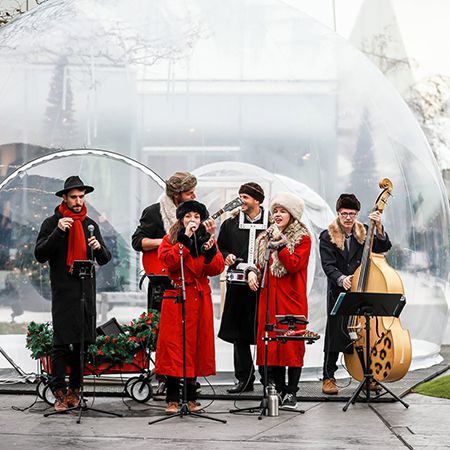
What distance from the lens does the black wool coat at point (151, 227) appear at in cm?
952

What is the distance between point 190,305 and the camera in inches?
340

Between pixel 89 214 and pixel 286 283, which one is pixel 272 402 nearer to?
pixel 286 283

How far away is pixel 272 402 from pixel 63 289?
1.66m

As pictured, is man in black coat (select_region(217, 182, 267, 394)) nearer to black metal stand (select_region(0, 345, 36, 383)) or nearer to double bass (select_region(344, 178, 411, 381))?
double bass (select_region(344, 178, 411, 381))

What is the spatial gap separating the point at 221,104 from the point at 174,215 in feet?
5.58

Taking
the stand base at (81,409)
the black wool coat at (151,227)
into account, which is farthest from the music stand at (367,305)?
the stand base at (81,409)

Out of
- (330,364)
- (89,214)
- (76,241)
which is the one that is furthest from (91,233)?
(330,364)

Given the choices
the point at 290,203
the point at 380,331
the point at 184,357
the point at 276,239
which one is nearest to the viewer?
the point at 184,357

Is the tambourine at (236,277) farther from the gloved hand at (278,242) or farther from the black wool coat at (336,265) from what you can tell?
the black wool coat at (336,265)

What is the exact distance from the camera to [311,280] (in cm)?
1070

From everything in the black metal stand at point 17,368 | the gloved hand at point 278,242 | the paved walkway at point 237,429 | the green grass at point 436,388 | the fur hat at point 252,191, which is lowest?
the paved walkway at point 237,429

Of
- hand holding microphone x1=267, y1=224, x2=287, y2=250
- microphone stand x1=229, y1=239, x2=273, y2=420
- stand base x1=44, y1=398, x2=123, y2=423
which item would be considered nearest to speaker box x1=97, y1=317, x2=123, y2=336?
stand base x1=44, y1=398, x2=123, y2=423

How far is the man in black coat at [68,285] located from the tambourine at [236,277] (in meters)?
0.98

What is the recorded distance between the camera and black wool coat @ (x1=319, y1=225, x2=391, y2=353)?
9.58 m
